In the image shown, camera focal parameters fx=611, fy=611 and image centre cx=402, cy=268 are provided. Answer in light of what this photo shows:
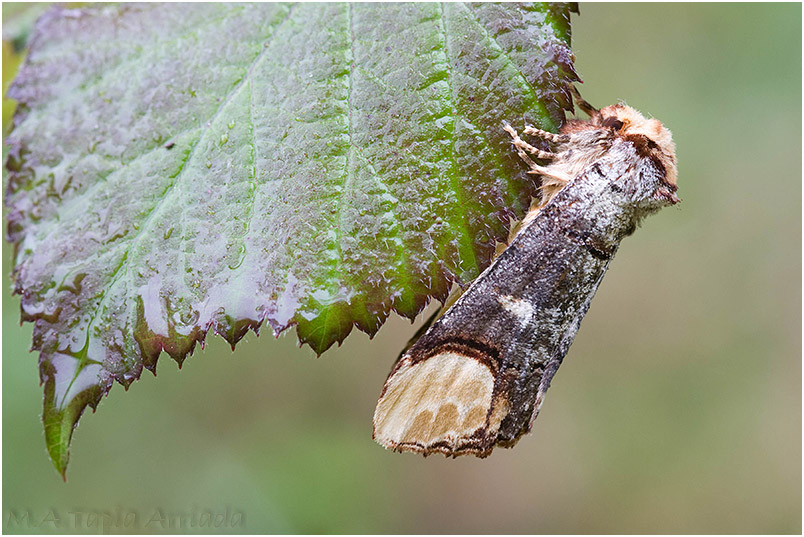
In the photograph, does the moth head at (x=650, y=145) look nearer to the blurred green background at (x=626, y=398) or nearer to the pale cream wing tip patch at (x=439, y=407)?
the pale cream wing tip patch at (x=439, y=407)

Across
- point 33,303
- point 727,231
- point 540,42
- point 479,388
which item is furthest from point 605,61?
point 33,303

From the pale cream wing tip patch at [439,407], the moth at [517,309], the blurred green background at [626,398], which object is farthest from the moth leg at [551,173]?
the blurred green background at [626,398]

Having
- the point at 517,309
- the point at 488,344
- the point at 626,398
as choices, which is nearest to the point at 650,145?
the point at 517,309

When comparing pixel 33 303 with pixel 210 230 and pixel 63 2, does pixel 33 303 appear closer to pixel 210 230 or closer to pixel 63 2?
pixel 210 230

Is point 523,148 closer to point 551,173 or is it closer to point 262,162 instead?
point 551,173

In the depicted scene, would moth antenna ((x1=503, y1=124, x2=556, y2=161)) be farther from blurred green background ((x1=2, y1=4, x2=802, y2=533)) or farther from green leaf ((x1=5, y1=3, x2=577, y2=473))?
blurred green background ((x1=2, y1=4, x2=802, y2=533))

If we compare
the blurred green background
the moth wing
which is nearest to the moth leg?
the moth wing
